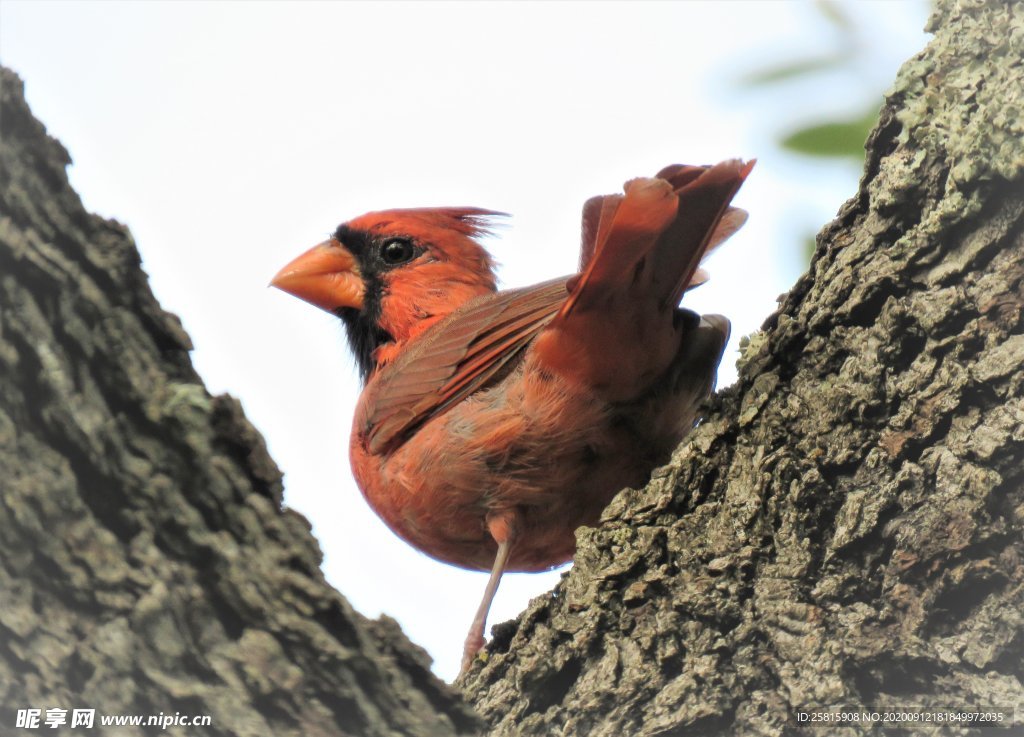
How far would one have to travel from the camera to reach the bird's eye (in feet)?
11.1

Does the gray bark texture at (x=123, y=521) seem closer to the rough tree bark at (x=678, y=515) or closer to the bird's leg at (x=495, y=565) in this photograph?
the rough tree bark at (x=678, y=515)

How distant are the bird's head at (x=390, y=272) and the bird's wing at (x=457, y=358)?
305mm

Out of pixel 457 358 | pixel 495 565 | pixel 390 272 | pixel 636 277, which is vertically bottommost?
pixel 495 565

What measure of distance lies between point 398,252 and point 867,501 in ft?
6.42

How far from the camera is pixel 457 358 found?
278 cm

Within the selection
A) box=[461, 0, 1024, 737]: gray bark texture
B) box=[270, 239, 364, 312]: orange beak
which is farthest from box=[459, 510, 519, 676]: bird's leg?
box=[270, 239, 364, 312]: orange beak

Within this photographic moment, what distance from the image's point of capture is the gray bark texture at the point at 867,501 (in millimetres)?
1723

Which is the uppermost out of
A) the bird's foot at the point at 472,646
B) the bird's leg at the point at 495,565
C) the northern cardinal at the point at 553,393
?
the northern cardinal at the point at 553,393

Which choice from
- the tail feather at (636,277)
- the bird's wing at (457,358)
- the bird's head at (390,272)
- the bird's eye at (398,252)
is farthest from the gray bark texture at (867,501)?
the bird's eye at (398,252)

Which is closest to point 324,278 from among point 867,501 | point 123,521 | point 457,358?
point 457,358

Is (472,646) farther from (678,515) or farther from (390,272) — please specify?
(390,272)

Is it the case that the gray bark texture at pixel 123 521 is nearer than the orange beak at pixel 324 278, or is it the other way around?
the gray bark texture at pixel 123 521

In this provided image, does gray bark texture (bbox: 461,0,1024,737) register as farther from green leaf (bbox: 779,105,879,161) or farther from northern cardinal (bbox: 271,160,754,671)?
northern cardinal (bbox: 271,160,754,671)

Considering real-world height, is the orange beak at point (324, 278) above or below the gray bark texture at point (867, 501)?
above
